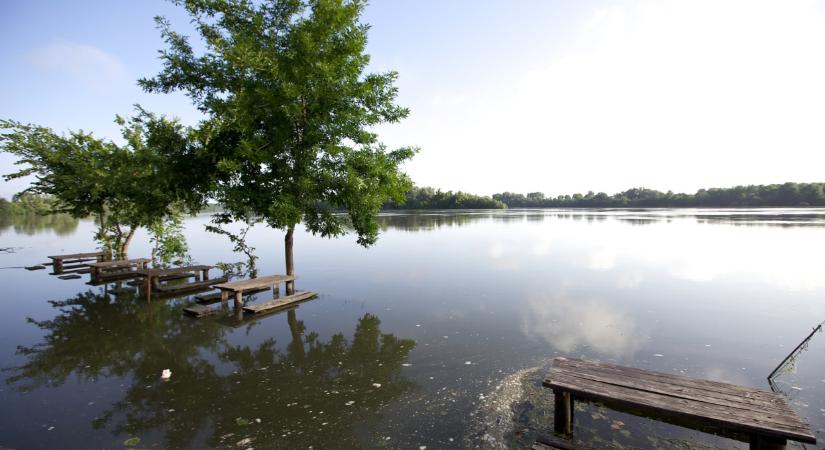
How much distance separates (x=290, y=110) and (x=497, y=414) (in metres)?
10.5

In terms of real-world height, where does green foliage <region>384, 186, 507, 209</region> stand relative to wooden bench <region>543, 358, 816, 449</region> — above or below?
above

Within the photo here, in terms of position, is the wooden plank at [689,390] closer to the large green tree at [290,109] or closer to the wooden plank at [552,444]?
the wooden plank at [552,444]

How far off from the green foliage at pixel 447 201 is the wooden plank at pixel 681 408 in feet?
464

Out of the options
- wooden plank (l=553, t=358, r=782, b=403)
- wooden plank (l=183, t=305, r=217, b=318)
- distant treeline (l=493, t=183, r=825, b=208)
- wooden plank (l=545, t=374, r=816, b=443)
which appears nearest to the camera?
wooden plank (l=545, t=374, r=816, b=443)

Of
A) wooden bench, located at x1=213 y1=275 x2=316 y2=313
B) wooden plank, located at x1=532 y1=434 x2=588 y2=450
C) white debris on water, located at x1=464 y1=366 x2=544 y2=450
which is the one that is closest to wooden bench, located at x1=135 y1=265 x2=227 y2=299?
wooden bench, located at x1=213 y1=275 x2=316 y2=313

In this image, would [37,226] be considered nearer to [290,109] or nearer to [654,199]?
[290,109]

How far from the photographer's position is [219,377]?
707 cm

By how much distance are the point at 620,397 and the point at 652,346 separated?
16.8 ft

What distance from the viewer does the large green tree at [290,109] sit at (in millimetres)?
11555

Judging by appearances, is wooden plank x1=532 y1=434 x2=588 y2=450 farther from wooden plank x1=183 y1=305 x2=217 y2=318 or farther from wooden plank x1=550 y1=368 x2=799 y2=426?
wooden plank x1=183 y1=305 x2=217 y2=318

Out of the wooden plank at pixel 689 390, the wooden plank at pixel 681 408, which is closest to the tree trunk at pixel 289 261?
the wooden plank at pixel 689 390

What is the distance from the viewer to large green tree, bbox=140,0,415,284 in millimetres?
11555

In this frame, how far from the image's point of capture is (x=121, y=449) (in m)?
4.80

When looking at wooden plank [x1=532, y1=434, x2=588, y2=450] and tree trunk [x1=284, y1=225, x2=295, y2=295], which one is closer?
wooden plank [x1=532, y1=434, x2=588, y2=450]
